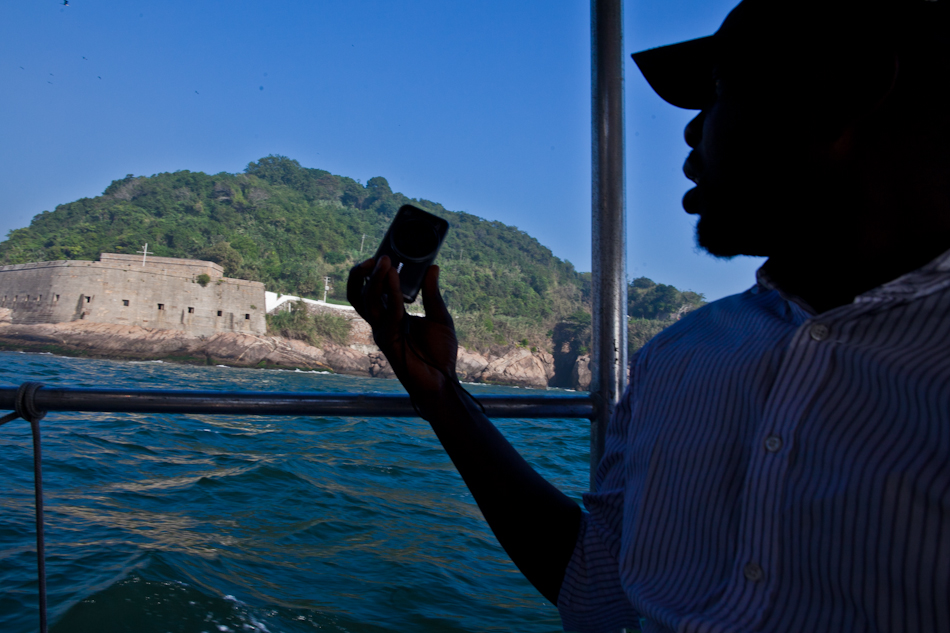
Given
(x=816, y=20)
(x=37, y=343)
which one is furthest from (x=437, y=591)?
(x=37, y=343)

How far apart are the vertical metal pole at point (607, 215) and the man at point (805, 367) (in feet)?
1.08

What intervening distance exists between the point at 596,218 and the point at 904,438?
68 cm

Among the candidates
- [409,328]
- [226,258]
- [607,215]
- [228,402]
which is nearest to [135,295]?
[226,258]

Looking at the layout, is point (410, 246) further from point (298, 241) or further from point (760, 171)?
point (298, 241)

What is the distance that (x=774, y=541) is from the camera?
0.40 meters

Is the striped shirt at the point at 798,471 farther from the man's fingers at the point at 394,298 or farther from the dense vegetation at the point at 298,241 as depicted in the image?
the dense vegetation at the point at 298,241

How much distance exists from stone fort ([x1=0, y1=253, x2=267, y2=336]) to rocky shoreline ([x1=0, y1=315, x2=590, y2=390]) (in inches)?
25.3

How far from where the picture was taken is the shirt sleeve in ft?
1.98

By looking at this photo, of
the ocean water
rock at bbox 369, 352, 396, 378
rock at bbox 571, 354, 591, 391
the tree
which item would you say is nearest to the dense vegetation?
the tree

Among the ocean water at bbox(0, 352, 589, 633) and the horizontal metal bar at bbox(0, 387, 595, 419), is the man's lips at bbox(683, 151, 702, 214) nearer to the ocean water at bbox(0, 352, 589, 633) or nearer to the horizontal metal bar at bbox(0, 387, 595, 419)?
the horizontal metal bar at bbox(0, 387, 595, 419)

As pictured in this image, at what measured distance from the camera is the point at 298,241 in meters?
55.8

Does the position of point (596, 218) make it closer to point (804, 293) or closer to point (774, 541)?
point (804, 293)

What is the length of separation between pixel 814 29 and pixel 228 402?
786 millimetres

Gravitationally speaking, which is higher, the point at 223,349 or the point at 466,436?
the point at 223,349
